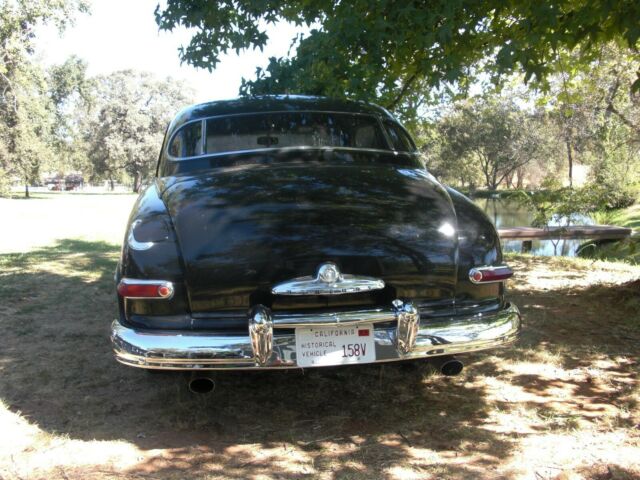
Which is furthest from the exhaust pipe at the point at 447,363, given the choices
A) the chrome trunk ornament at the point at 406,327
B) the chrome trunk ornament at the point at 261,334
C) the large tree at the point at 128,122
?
the large tree at the point at 128,122

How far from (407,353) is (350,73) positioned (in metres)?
3.47

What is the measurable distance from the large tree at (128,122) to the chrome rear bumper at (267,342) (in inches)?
1932

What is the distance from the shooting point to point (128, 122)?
5012cm

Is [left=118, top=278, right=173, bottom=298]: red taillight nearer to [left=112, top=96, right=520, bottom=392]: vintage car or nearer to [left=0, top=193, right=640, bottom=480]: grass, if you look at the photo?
[left=112, top=96, right=520, bottom=392]: vintage car

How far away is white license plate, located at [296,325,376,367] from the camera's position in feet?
8.87

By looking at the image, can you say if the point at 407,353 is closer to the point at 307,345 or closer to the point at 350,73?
the point at 307,345

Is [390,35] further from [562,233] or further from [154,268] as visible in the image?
[562,233]

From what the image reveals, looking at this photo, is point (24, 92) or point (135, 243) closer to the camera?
point (135, 243)

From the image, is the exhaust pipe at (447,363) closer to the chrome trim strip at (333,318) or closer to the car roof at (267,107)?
the chrome trim strip at (333,318)

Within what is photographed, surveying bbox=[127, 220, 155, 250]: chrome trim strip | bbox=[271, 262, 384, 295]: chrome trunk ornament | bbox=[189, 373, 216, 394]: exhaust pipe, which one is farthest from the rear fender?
bbox=[271, 262, 384, 295]: chrome trunk ornament

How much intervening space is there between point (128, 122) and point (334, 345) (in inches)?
2032

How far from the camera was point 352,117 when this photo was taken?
430 centimetres

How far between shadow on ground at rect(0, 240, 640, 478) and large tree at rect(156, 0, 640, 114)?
2.20 meters

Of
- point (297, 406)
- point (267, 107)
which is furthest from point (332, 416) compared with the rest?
point (267, 107)
